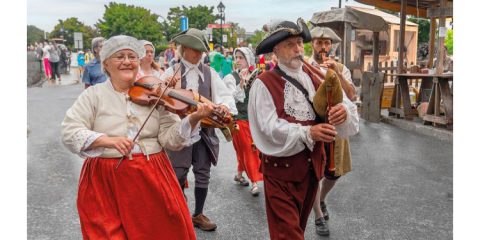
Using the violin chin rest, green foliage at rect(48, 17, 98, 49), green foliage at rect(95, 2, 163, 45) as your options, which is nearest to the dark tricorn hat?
the violin chin rest

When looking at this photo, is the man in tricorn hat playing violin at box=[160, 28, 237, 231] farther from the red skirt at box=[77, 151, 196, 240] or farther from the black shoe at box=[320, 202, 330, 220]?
the red skirt at box=[77, 151, 196, 240]

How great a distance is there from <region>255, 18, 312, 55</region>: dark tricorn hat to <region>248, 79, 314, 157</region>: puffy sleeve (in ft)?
0.77

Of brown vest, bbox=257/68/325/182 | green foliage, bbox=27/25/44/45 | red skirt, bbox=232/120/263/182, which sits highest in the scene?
green foliage, bbox=27/25/44/45

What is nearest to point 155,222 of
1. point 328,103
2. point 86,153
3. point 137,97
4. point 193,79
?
point 86,153

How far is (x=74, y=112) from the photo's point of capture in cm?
262

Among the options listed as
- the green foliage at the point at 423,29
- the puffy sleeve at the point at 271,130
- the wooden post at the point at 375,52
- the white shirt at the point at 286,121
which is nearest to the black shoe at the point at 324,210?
the white shirt at the point at 286,121

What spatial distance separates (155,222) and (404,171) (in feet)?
15.3

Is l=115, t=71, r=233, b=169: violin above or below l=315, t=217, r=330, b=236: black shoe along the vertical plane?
above

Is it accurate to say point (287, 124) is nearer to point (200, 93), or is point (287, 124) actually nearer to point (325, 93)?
point (325, 93)

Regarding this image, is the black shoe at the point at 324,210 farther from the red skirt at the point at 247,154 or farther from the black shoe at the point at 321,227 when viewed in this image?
the red skirt at the point at 247,154

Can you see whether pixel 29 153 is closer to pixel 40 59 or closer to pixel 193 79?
pixel 193 79

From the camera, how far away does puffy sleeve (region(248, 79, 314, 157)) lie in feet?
9.48

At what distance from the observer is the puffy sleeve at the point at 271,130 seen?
9.48 ft

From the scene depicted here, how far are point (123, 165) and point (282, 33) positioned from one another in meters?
1.25
